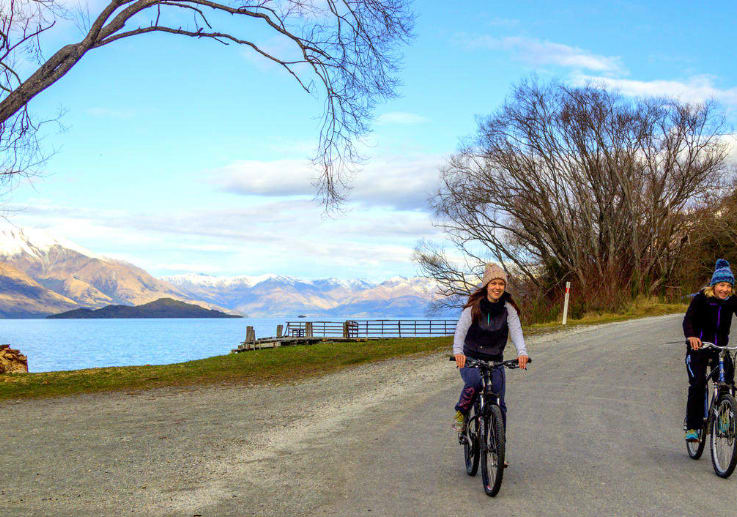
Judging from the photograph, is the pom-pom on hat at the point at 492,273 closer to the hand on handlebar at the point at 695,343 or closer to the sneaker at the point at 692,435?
the hand on handlebar at the point at 695,343

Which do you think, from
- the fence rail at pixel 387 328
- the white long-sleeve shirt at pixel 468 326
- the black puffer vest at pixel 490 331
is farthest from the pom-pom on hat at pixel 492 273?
the fence rail at pixel 387 328

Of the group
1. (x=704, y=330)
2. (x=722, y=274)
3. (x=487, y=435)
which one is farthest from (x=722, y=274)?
(x=487, y=435)

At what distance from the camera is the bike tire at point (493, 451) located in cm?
553

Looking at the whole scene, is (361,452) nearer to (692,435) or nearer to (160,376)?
(692,435)

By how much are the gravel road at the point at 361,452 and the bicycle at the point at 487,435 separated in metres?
0.15

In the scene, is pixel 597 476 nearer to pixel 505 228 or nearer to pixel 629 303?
pixel 629 303

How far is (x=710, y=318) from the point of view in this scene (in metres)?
6.70

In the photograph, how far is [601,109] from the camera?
112 ft

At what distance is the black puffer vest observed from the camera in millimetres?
6258

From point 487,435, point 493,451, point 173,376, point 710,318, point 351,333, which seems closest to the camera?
point 493,451

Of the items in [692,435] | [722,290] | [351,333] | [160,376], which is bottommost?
[160,376]

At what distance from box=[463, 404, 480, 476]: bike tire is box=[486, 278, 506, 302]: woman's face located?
981 mm

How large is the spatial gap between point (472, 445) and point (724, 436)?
2217 mm

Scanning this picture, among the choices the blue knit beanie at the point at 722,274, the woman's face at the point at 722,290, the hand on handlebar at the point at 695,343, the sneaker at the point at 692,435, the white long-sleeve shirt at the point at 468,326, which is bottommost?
the sneaker at the point at 692,435
